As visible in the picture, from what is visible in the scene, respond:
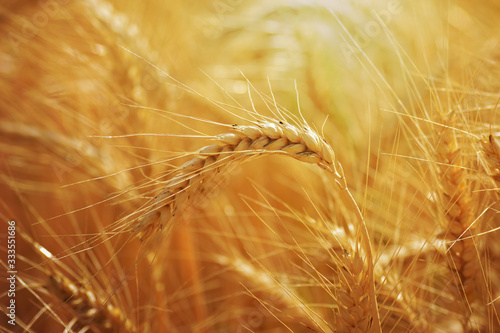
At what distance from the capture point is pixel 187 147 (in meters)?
1.33

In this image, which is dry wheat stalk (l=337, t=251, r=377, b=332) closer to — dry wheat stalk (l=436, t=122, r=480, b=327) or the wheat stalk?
the wheat stalk

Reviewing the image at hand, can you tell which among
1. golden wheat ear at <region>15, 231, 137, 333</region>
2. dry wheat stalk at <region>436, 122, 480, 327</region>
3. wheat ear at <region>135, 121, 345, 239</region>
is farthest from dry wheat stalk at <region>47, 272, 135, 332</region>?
dry wheat stalk at <region>436, 122, 480, 327</region>

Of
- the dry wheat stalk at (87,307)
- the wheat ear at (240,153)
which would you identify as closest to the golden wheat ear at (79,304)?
the dry wheat stalk at (87,307)

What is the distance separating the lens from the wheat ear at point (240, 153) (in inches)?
22.0

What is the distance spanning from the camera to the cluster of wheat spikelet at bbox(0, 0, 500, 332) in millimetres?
723

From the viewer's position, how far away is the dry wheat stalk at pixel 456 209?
0.69 meters

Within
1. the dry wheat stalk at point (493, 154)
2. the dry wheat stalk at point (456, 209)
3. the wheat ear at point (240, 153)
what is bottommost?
the dry wheat stalk at point (456, 209)

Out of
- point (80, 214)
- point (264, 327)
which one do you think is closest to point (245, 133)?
point (264, 327)

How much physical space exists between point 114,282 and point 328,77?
0.89m

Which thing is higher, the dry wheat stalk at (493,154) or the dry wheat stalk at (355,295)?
the dry wheat stalk at (493,154)

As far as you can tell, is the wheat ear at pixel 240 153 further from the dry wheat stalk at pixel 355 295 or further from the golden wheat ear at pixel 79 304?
the golden wheat ear at pixel 79 304

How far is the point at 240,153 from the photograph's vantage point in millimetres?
570

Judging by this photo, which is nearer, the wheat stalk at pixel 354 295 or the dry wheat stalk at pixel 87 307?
the wheat stalk at pixel 354 295

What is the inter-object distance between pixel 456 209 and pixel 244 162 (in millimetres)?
419
